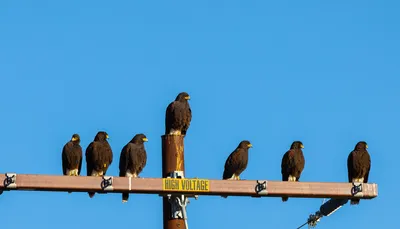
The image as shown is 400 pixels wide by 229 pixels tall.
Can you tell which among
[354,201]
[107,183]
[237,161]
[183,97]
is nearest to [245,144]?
[237,161]

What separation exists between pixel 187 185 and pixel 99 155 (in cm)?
316

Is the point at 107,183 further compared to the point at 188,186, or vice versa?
the point at 188,186

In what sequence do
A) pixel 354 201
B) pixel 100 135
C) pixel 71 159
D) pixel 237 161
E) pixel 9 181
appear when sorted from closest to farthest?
pixel 9 181, pixel 354 201, pixel 100 135, pixel 71 159, pixel 237 161

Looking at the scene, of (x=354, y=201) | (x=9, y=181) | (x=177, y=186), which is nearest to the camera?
(x=9, y=181)

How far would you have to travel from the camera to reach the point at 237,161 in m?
18.6

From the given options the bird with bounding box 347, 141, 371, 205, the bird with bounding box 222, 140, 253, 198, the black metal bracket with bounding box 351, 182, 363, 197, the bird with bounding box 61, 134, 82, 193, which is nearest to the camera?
the black metal bracket with bounding box 351, 182, 363, 197

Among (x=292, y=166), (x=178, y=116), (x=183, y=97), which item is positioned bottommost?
(x=292, y=166)

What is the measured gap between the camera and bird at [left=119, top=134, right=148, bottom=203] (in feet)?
56.8

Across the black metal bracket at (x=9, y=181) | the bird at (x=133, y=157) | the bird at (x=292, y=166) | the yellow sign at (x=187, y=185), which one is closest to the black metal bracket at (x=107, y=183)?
the yellow sign at (x=187, y=185)

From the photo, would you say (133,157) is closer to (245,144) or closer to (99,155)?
(99,155)

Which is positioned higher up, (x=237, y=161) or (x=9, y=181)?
(x=237, y=161)

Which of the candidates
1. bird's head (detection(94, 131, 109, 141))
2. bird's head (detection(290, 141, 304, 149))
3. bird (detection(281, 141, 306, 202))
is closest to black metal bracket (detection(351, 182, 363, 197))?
bird (detection(281, 141, 306, 202))

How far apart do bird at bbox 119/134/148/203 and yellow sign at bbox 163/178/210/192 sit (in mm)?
2831

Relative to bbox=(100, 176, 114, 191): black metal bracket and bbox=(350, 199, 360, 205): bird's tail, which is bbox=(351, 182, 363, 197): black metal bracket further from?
bbox=(100, 176, 114, 191): black metal bracket
